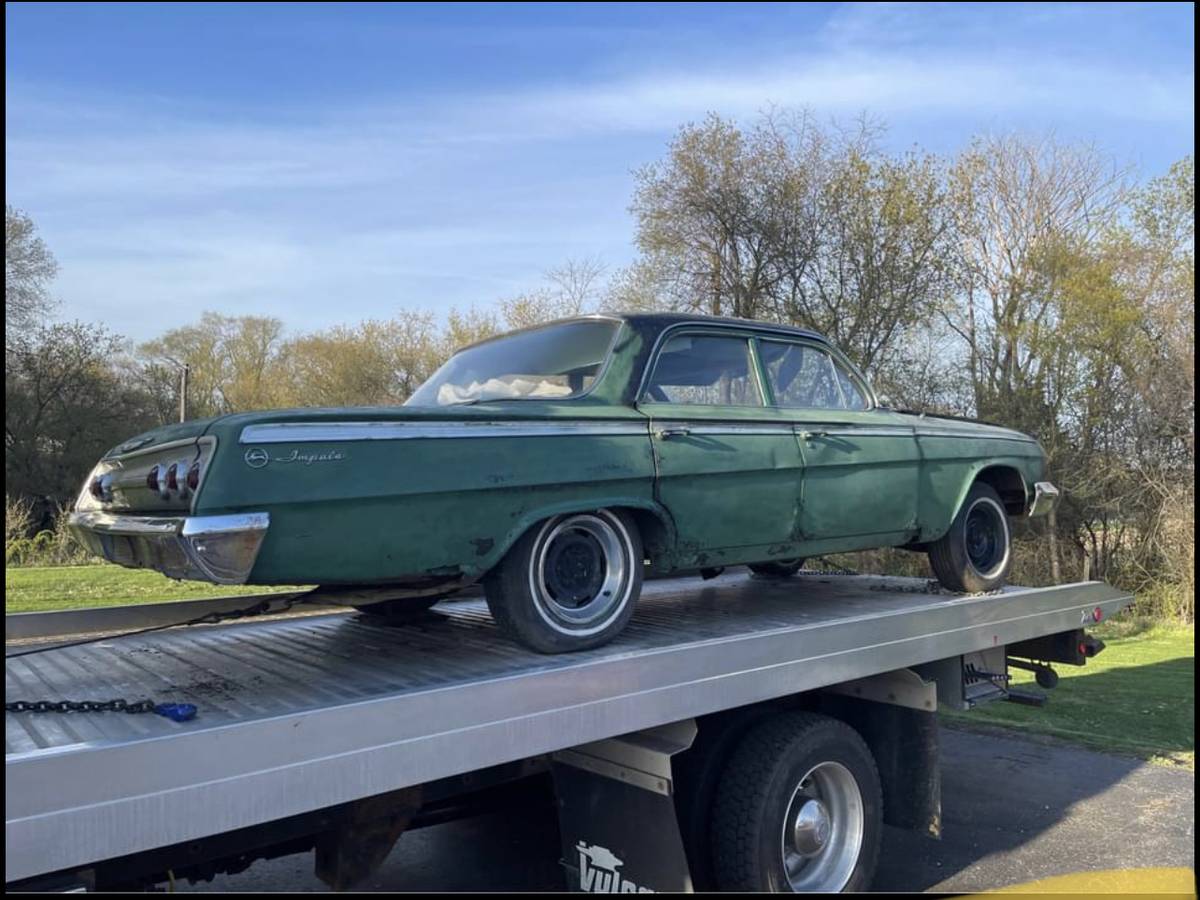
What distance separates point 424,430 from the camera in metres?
3.12

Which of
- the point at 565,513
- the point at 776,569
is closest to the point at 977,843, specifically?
the point at 776,569

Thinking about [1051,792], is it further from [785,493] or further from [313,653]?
[313,653]

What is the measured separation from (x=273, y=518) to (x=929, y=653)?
9.31 feet

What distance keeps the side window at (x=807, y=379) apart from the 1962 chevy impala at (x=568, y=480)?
0.04ft

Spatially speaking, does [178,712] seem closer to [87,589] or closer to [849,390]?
[849,390]

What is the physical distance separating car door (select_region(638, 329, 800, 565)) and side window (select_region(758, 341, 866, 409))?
180 millimetres

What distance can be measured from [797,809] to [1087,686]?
6517 mm

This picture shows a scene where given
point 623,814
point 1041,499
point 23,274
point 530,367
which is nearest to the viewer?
point 623,814

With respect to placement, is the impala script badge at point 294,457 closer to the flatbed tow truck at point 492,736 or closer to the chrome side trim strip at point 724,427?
the flatbed tow truck at point 492,736

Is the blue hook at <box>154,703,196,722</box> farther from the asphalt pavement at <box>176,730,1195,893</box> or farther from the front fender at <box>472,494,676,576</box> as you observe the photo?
the asphalt pavement at <box>176,730,1195,893</box>

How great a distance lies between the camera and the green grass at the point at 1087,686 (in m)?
6.88

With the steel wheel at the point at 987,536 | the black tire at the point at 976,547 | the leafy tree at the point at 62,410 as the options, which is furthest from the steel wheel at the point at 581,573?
the leafy tree at the point at 62,410

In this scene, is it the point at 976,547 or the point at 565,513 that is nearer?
the point at 565,513

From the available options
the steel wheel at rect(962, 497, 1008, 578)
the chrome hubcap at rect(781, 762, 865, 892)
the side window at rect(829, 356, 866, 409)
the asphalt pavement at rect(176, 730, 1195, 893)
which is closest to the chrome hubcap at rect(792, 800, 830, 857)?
the chrome hubcap at rect(781, 762, 865, 892)
